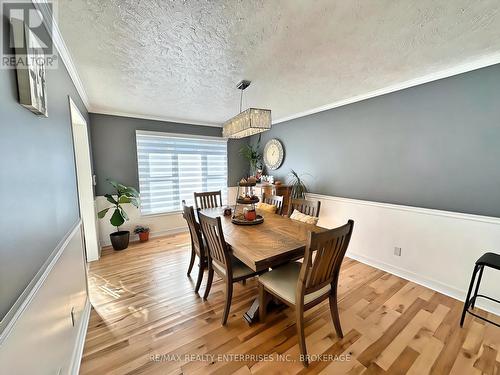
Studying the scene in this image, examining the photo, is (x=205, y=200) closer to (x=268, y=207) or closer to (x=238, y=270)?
(x=268, y=207)

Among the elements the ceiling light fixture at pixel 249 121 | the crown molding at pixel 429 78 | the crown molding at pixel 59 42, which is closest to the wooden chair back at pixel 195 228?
the ceiling light fixture at pixel 249 121

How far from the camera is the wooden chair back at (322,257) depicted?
124 centimetres

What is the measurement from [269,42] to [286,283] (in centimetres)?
196

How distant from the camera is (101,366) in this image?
4.50ft

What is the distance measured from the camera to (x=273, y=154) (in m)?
4.36

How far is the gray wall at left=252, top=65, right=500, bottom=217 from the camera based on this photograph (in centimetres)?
190

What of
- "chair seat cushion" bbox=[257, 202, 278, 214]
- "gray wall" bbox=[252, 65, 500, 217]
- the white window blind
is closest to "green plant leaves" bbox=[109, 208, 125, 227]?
the white window blind

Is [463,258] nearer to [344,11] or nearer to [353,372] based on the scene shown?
[353,372]

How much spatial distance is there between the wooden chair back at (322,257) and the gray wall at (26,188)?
1350mm

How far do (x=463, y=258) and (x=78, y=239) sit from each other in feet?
12.4

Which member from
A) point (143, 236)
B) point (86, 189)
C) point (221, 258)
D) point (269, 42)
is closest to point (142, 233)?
point (143, 236)

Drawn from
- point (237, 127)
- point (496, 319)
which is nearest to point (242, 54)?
point (237, 127)

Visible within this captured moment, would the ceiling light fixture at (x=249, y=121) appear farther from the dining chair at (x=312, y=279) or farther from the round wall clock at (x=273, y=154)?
the round wall clock at (x=273, y=154)

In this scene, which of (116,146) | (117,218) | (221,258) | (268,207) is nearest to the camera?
(221,258)
